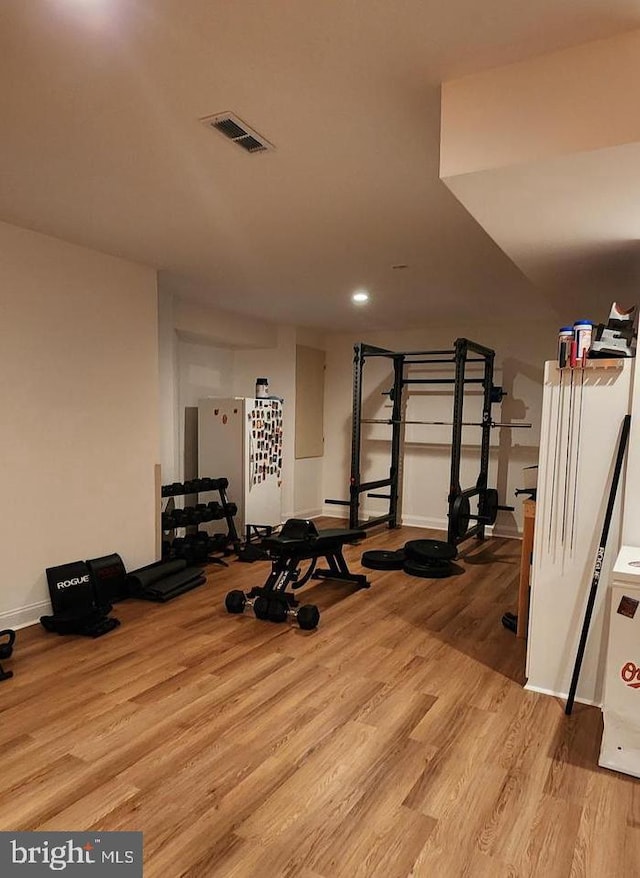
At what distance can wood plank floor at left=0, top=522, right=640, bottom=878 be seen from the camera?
5.60ft

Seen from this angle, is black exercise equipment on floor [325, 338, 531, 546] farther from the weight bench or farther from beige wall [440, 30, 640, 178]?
beige wall [440, 30, 640, 178]

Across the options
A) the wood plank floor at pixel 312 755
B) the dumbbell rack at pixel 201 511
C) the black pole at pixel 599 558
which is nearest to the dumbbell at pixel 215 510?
the dumbbell rack at pixel 201 511

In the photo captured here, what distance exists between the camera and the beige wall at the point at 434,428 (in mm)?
6031

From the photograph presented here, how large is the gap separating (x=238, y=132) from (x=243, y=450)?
3588 mm

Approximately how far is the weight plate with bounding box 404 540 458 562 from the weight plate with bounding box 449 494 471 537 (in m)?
0.24

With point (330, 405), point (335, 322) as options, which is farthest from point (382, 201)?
point (330, 405)

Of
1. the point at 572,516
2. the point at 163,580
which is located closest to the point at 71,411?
the point at 163,580

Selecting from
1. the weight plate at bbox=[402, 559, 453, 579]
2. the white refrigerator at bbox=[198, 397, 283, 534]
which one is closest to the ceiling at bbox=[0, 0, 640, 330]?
the white refrigerator at bbox=[198, 397, 283, 534]

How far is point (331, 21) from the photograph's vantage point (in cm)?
146

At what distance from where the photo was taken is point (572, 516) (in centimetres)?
260

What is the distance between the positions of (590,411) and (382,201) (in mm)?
1466

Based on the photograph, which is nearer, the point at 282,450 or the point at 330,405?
the point at 282,450

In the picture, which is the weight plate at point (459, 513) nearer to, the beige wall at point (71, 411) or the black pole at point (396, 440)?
the black pole at point (396, 440)

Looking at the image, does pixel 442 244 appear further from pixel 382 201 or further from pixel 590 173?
pixel 590 173
